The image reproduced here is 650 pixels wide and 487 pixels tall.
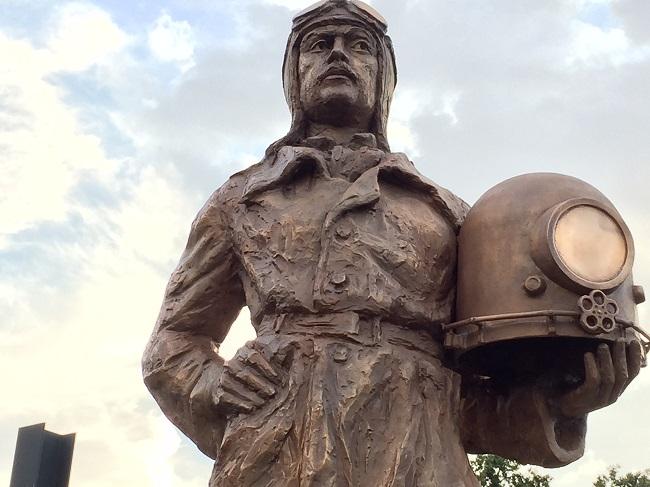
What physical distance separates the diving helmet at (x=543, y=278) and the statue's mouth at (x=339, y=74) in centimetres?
91

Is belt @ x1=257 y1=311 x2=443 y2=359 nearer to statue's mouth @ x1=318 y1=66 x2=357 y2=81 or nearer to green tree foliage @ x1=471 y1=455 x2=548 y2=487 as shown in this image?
statue's mouth @ x1=318 y1=66 x2=357 y2=81

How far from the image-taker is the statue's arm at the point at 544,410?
3.42 meters

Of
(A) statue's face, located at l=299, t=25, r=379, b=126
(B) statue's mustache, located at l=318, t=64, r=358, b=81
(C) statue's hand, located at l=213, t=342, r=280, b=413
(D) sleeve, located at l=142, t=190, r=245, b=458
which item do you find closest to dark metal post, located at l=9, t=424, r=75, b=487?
(D) sleeve, located at l=142, t=190, r=245, b=458

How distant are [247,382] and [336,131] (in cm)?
140

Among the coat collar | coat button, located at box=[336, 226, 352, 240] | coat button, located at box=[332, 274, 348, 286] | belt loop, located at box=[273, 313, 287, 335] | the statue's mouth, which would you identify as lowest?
belt loop, located at box=[273, 313, 287, 335]

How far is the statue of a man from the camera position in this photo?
3.46 metres

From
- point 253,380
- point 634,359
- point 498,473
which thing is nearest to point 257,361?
point 253,380

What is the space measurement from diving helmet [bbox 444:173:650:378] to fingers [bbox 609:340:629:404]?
0.04 m

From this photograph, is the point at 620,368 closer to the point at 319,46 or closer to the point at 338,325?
the point at 338,325

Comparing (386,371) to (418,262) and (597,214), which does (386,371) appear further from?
(597,214)

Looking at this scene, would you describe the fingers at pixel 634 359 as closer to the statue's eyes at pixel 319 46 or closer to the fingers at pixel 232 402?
the fingers at pixel 232 402

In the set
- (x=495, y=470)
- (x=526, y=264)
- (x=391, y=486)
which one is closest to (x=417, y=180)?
(x=526, y=264)

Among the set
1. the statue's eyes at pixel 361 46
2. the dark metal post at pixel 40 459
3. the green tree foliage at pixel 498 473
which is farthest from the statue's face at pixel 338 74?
the green tree foliage at pixel 498 473

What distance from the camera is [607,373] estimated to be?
11.2ft
